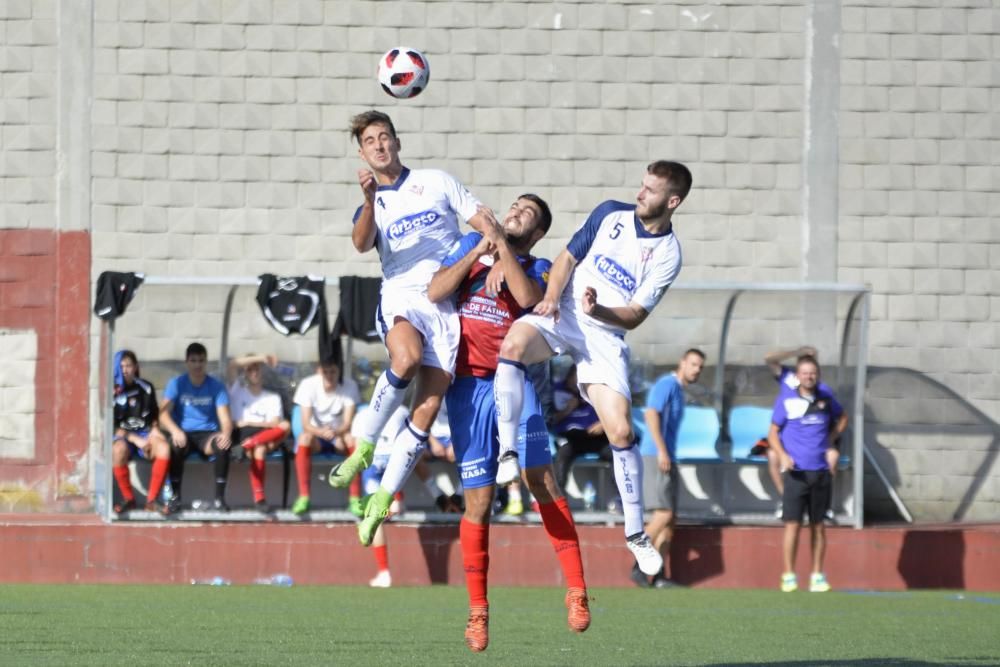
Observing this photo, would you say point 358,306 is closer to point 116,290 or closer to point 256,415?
point 256,415

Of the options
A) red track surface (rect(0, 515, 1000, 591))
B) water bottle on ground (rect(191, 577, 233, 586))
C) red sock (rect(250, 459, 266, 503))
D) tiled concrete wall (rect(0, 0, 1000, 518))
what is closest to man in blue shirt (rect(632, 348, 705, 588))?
red track surface (rect(0, 515, 1000, 591))

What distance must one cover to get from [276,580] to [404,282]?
18.6ft

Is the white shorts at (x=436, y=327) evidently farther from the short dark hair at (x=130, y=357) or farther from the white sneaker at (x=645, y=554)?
the short dark hair at (x=130, y=357)

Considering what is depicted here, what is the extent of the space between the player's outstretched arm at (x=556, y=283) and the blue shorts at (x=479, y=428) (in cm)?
39

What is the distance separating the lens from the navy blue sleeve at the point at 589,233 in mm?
7594

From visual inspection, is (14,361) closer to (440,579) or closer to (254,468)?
(254,468)

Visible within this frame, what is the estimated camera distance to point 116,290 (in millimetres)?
13312

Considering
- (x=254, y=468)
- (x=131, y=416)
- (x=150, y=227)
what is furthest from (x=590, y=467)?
(x=150, y=227)

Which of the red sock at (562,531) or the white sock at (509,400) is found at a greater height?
the white sock at (509,400)

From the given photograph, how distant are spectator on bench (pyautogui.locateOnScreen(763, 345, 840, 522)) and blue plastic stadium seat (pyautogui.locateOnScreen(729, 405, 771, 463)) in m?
0.10

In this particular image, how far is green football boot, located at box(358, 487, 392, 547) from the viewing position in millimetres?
7488

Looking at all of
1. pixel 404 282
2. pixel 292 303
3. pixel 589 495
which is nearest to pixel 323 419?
pixel 292 303

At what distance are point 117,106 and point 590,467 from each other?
5.70m

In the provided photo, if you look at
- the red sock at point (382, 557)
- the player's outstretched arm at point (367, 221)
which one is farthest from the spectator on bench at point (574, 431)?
the player's outstretched arm at point (367, 221)
